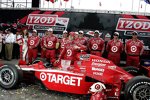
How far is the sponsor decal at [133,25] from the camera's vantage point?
11547mm

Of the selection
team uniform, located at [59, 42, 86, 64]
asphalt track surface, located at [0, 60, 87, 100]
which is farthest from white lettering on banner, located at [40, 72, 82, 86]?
team uniform, located at [59, 42, 86, 64]

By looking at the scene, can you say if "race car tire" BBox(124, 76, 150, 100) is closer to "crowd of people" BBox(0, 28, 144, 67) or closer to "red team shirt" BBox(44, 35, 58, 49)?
"crowd of people" BBox(0, 28, 144, 67)

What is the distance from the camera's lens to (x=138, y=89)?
6.96m

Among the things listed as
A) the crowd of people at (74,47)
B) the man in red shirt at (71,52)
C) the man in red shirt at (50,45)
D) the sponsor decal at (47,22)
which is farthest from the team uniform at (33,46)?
the man in red shirt at (71,52)

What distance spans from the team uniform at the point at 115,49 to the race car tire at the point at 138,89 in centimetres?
371

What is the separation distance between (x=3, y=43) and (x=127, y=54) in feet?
21.7

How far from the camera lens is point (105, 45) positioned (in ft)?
38.3

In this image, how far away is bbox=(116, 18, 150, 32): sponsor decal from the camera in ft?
37.9

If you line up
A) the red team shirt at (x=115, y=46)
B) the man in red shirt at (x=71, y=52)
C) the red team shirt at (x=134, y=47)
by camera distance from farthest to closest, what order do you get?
the red team shirt at (x=115, y=46), the red team shirt at (x=134, y=47), the man in red shirt at (x=71, y=52)

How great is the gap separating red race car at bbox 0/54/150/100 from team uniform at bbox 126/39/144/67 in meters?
2.93

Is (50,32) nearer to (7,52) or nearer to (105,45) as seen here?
(105,45)

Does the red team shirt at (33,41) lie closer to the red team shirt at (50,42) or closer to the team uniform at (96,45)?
the red team shirt at (50,42)

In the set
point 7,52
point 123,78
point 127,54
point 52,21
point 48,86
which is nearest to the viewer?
point 123,78

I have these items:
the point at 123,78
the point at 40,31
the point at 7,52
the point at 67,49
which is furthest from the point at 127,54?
the point at 7,52
